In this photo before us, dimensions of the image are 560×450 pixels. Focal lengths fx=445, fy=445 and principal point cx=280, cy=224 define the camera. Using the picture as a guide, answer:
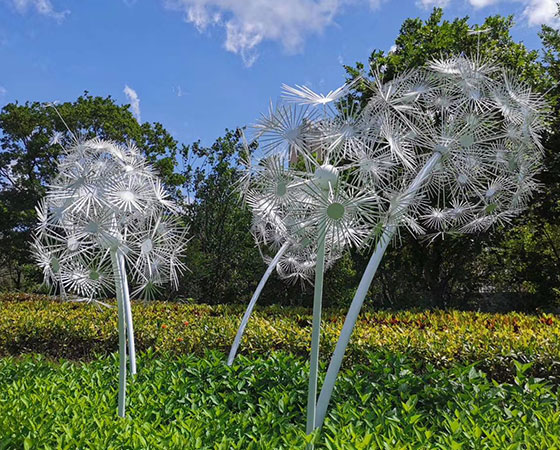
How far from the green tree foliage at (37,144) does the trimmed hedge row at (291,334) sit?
9.13 metres

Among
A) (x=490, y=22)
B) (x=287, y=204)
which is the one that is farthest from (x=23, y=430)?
(x=490, y=22)

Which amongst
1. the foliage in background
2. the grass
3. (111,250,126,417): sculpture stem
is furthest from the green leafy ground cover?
the foliage in background

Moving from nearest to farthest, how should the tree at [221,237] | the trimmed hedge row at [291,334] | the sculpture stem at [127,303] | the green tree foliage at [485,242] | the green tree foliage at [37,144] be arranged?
the sculpture stem at [127,303]
the trimmed hedge row at [291,334]
the green tree foliage at [485,242]
the tree at [221,237]
the green tree foliage at [37,144]

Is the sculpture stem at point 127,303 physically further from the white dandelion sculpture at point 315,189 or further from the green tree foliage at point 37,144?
the green tree foliage at point 37,144

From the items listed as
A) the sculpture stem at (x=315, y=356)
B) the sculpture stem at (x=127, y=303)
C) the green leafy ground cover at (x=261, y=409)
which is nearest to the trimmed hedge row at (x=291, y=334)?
the sculpture stem at (x=127, y=303)

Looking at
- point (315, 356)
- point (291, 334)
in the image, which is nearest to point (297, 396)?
point (315, 356)

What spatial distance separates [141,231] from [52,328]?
15.5 ft

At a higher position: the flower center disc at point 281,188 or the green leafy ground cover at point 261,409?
the flower center disc at point 281,188

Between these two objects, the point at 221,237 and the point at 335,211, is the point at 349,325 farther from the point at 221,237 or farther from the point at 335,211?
the point at 221,237

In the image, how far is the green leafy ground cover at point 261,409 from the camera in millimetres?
2344

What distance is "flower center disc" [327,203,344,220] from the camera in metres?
2.23

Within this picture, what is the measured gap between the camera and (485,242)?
33.2 feet

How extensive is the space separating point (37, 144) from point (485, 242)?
1652cm

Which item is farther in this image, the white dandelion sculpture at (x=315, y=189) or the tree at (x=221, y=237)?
the tree at (x=221, y=237)
